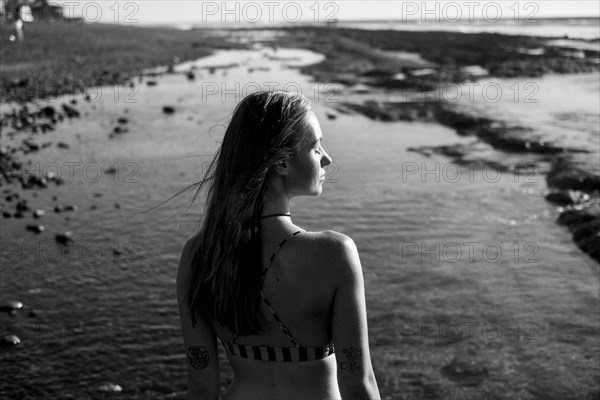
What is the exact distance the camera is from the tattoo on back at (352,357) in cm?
263

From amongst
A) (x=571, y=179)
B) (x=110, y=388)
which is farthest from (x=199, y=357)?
(x=571, y=179)

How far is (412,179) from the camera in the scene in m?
19.7

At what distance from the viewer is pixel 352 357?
2.63 meters

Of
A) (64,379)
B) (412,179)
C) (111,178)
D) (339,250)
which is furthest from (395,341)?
(111,178)

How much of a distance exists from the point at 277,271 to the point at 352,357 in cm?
43

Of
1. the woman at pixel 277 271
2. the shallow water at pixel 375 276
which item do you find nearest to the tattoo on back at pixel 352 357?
the woman at pixel 277 271

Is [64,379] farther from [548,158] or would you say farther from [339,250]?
[548,158]

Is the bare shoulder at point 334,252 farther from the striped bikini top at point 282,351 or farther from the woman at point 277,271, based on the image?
the striped bikini top at point 282,351

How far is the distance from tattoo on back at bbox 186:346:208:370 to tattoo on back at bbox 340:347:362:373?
2.24 feet

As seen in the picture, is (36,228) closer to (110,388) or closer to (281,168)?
(110,388)

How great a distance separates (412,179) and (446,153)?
412cm

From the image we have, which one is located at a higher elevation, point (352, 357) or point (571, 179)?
point (352, 357)

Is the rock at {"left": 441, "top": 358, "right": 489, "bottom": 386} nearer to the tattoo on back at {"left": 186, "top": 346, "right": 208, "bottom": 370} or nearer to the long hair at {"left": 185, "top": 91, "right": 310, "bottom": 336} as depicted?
the tattoo on back at {"left": 186, "top": 346, "right": 208, "bottom": 370}

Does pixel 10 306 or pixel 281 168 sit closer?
pixel 281 168
